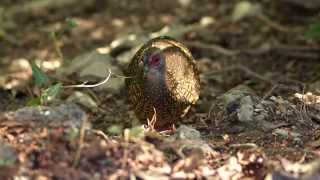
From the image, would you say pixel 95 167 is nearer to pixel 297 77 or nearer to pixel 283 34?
pixel 297 77

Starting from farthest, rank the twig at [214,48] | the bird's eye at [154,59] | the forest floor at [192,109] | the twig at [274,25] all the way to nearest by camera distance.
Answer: the twig at [274,25], the twig at [214,48], the bird's eye at [154,59], the forest floor at [192,109]

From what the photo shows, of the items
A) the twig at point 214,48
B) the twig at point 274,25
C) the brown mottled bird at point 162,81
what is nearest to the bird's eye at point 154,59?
the brown mottled bird at point 162,81

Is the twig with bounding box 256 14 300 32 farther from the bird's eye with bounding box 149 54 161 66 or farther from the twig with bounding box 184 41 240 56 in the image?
the bird's eye with bounding box 149 54 161 66

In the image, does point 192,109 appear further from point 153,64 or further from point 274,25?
point 274,25

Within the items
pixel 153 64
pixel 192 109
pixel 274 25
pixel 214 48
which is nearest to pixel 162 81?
pixel 153 64

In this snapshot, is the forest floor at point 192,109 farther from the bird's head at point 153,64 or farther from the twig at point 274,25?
the bird's head at point 153,64

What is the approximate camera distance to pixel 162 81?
3561 millimetres

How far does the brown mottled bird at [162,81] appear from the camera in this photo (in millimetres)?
3549

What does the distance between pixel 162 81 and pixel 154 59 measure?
128 mm

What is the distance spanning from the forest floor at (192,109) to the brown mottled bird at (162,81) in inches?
6.3

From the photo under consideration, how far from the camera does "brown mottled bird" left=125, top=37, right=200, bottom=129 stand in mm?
3549

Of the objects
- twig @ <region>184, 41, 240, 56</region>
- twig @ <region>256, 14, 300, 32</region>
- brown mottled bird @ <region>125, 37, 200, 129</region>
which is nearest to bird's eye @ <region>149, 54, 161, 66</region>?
brown mottled bird @ <region>125, 37, 200, 129</region>

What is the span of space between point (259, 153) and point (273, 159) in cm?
7

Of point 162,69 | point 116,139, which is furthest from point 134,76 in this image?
point 116,139
